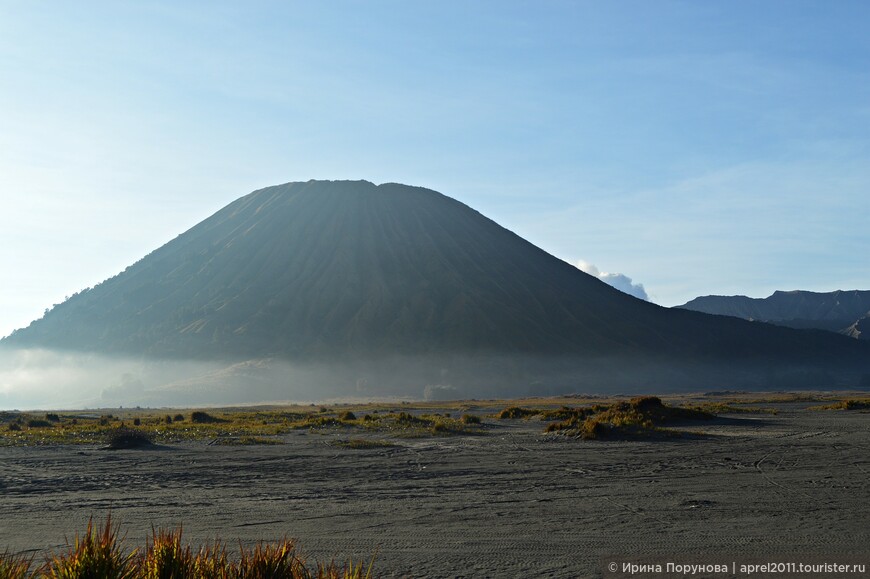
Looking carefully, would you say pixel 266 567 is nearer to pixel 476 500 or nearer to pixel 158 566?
pixel 158 566

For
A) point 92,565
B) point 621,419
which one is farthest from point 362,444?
point 92,565

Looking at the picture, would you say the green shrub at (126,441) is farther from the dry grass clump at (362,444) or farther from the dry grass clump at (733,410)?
the dry grass clump at (733,410)

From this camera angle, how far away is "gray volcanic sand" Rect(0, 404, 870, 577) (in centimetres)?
1115

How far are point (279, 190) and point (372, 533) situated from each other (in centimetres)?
18225

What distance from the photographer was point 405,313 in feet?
458

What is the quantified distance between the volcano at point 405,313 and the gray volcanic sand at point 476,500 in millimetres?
95139

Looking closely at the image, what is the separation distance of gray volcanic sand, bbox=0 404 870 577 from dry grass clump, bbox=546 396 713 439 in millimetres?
1975

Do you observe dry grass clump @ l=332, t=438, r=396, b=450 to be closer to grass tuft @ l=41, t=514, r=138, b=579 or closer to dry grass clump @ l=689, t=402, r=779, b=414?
grass tuft @ l=41, t=514, r=138, b=579

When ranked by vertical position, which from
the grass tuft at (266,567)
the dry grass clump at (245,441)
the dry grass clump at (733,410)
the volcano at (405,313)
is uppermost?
the volcano at (405,313)

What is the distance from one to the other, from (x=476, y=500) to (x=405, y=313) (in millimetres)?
124382

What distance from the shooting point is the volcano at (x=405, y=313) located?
129625mm

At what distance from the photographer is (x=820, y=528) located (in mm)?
12039

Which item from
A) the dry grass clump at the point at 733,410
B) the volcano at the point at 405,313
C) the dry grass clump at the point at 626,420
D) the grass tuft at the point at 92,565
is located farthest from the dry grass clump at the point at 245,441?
the volcano at the point at 405,313

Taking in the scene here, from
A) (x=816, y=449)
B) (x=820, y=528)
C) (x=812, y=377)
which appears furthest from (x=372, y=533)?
(x=812, y=377)
